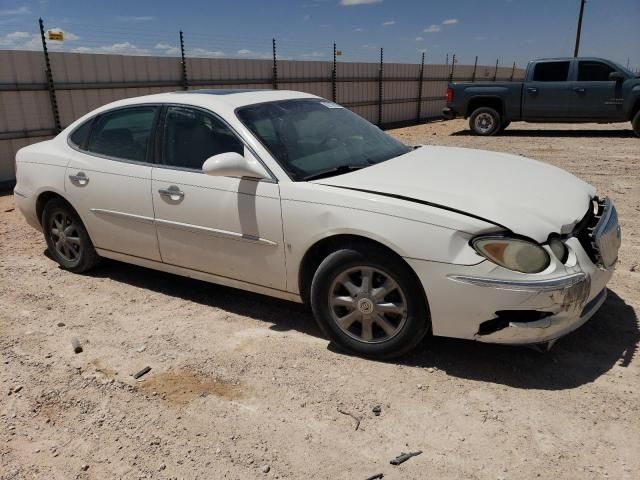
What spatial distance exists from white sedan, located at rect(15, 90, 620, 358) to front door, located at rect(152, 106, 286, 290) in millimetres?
11

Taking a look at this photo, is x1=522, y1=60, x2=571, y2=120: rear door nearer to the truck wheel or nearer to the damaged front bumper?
the truck wheel

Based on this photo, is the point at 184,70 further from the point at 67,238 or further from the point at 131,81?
the point at 67,238

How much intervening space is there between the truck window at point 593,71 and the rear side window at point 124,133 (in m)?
12.6

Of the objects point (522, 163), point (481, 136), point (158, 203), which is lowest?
point (481, 136)

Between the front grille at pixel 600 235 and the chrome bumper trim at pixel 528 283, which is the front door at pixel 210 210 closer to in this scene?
the chrome bumper trim at pixel 528 283

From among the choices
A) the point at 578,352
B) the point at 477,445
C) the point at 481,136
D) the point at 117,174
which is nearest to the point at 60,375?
the point at 117,174

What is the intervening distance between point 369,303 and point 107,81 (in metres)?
9.51

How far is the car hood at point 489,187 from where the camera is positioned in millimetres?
2885

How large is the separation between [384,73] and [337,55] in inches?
111

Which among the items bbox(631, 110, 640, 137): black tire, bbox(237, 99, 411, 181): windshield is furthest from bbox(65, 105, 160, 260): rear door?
bbox(631, 110, 640, 137): black tire

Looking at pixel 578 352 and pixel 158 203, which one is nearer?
pixel 578 352

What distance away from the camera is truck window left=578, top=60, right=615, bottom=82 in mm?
13367

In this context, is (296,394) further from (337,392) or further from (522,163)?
(522,163)

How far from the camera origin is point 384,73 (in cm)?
1888
